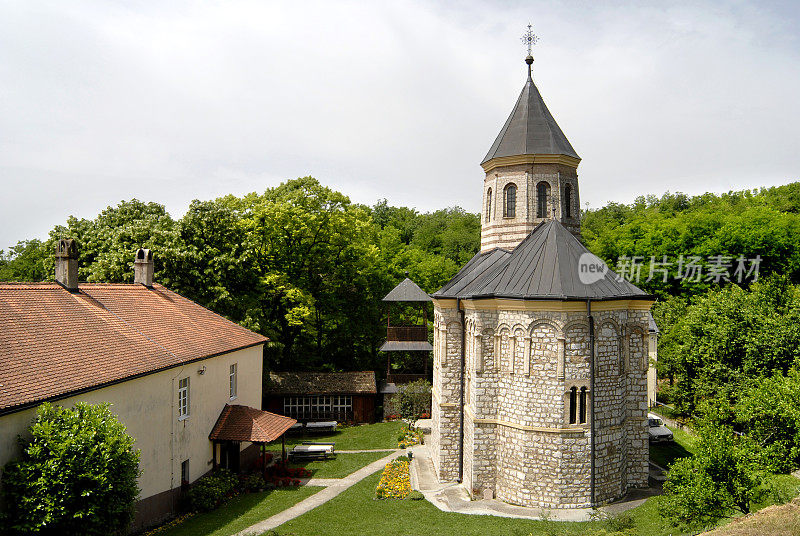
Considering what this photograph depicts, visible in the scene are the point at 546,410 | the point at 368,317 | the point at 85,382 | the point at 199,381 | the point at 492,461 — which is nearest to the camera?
the point at 85,382

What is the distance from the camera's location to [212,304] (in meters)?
24.2

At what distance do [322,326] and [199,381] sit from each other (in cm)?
1300

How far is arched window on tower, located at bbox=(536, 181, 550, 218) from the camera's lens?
1998 cm

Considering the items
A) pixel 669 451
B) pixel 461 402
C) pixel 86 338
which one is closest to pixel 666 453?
pixel 669 451

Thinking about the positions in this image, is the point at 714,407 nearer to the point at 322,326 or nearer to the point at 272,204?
the point at 322,326

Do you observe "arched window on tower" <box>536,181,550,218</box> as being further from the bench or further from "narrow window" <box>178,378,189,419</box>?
"narrow window" <box>178,378,189,419</box>

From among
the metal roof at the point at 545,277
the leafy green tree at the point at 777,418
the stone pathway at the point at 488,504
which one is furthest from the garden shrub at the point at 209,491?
the leafy green tree at the point at 777,418

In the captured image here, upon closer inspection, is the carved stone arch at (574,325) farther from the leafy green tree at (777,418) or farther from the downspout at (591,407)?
the leafy green tree at (777,418)

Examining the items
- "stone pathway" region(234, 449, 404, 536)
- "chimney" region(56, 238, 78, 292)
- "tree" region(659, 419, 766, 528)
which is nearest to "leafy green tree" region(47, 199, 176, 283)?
"chimney" region(56, 238, 78, 292)

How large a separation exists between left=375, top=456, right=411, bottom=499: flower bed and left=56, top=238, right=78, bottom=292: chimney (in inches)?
459

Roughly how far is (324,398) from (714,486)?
19610 mm

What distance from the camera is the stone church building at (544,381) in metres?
14.5

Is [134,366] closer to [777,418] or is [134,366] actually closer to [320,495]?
[320,495]

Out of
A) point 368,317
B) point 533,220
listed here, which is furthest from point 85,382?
point 368,317
